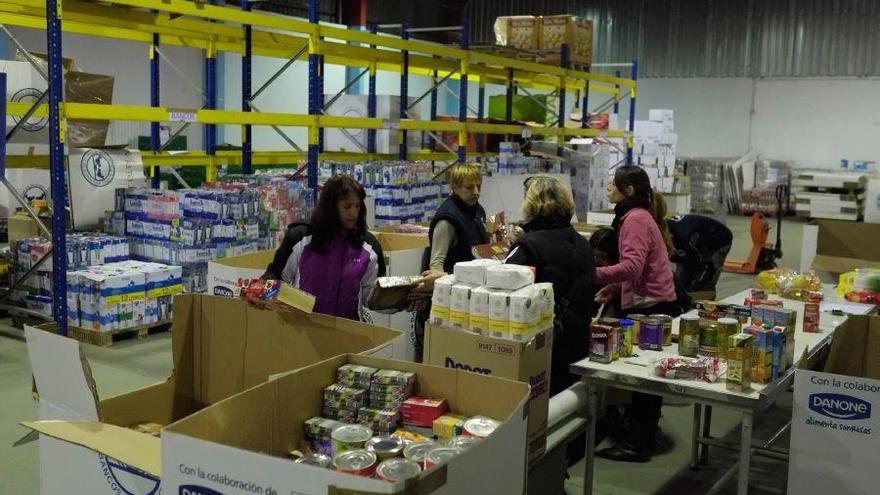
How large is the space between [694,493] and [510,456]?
8.20 feet

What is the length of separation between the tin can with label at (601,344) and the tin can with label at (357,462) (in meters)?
1.65

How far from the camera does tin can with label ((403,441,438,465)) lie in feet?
6.93

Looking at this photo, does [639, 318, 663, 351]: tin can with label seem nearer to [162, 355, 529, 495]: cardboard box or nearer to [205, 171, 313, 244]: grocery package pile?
[162, 355, 529, 495]: cardboard box

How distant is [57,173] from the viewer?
529 centimetres

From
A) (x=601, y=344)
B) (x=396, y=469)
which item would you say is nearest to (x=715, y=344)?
(x=601, y=344)

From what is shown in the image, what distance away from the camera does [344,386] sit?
2570mm

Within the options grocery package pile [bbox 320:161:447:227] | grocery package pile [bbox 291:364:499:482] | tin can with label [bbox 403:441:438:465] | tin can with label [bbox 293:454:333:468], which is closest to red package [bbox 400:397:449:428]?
grocery package pile [bbox 291:364:499:482]

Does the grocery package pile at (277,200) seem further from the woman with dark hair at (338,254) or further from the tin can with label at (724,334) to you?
the tin can with label at (724,334)

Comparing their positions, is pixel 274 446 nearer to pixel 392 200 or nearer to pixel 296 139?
pixel 392 200

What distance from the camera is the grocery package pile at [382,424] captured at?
2.17 m

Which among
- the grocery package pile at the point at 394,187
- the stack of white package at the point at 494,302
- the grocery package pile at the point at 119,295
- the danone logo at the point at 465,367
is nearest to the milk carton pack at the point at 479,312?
the stack of white package at the point at 494,302

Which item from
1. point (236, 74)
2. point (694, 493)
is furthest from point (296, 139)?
point (694, 493)

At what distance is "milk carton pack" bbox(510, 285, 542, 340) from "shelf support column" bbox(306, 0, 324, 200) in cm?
466

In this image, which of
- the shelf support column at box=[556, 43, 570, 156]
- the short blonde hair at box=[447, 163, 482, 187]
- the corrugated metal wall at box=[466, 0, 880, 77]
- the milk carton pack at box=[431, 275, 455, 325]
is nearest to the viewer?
the milk carton pack at box=[431, 275, 455, 325]
